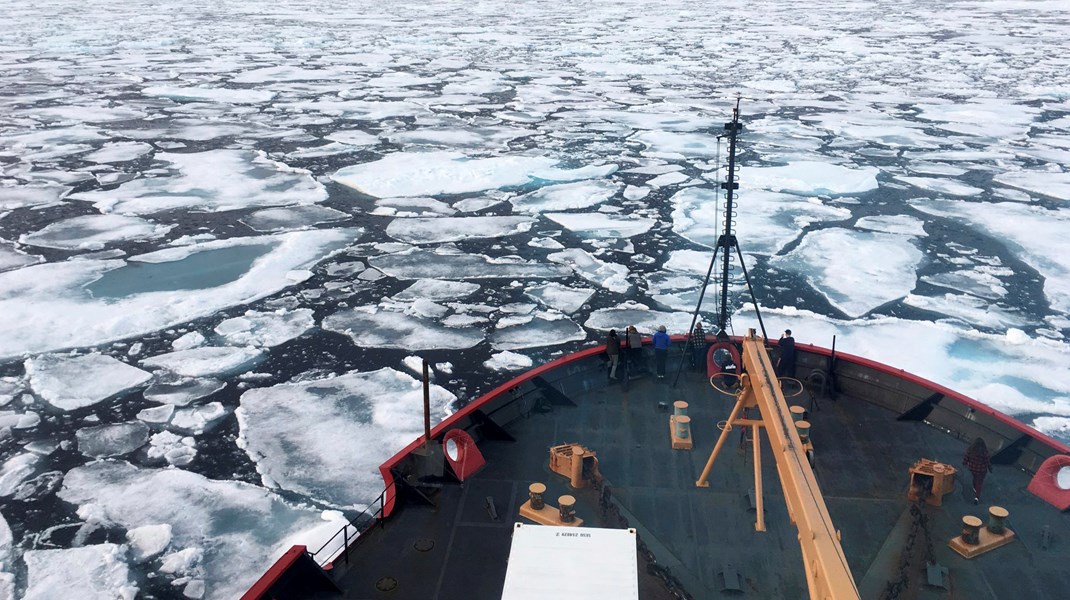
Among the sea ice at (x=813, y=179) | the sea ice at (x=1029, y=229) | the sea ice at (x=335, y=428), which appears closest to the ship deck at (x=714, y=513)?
the sea ice at (x=335, y=428)

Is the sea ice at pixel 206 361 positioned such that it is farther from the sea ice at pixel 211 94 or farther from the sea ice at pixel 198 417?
the sea ice at pixel 211 94

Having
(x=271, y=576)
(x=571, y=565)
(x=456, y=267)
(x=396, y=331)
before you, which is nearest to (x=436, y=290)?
(x=456, y=267)

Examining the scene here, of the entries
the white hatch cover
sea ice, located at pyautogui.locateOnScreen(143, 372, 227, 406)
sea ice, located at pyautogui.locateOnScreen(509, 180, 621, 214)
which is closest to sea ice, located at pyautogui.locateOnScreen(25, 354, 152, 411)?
sea ice, located at pyautogui.locateOnScreen(143, 372, 227, 406)

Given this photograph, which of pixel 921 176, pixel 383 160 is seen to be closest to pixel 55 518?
pixel 383 160

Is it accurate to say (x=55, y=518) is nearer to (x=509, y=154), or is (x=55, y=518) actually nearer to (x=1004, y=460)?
(x=1004, y=460)

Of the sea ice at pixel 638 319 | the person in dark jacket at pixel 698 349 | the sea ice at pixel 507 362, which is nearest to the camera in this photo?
the person in dark jacket at pixel 698 349

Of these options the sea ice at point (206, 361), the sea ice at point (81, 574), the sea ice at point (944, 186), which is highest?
the sea ice at point (81, 574)
